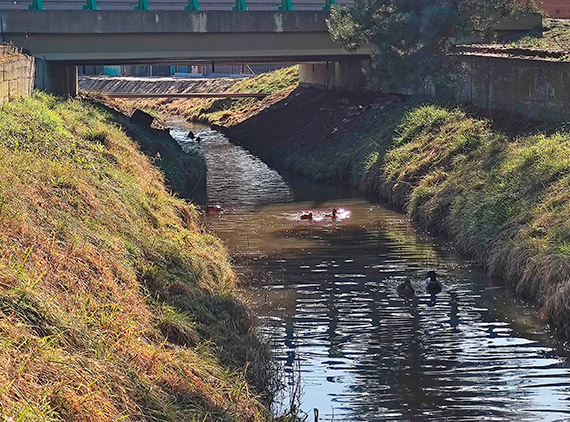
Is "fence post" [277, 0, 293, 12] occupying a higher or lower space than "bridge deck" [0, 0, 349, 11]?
lower

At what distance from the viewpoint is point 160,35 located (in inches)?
1563

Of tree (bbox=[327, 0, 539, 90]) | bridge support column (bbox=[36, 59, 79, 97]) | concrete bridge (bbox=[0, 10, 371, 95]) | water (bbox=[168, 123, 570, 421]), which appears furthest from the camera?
concrete bridge (bbox=[0, 10, 371, 95])

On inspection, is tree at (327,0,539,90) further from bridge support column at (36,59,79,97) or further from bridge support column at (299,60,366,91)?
bridge support column at (36,59,79,97)

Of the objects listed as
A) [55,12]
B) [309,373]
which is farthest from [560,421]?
[55,12]

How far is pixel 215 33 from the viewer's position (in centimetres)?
3981

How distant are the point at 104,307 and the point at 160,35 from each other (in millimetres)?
29359

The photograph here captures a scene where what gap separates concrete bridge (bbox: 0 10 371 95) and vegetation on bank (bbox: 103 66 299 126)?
14.0 m

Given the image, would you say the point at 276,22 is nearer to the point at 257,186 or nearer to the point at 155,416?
the point at 257,186

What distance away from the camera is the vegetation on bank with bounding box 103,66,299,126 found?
197 feet

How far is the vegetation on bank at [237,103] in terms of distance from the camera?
60156mm

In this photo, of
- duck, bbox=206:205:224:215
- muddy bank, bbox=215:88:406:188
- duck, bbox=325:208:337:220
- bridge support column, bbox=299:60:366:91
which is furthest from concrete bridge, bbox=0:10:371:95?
duck, bbox=325:208:337:220

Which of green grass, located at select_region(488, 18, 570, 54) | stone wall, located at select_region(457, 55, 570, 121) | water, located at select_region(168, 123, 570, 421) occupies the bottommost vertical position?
water, located at select_region(168, 123, 570, 421)

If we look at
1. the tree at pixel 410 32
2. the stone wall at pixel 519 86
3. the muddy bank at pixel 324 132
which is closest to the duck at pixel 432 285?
the stone wall at pixel 519 86

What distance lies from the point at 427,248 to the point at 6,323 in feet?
49.8
